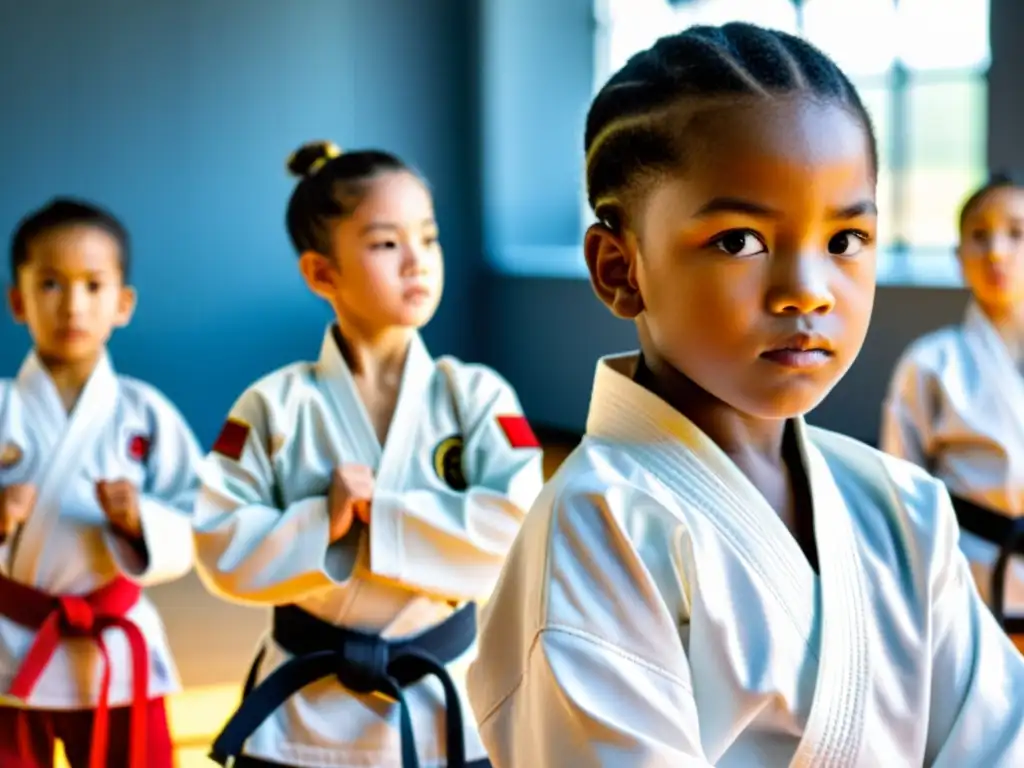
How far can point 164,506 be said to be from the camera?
3305mm

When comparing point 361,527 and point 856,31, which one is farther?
point 856,31

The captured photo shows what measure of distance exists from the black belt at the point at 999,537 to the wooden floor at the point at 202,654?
163 millimetres

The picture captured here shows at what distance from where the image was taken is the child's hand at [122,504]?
3.22m

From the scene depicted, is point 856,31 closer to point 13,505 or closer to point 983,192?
point 983,192

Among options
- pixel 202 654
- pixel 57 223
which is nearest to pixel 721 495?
pixel 57 223

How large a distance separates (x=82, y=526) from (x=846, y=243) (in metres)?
2.34

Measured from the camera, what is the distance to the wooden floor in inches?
164

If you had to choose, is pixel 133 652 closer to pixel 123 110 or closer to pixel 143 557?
pixel 143 557

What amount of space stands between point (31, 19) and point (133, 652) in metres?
5.56

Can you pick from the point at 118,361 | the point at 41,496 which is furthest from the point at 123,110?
the point at 41,496

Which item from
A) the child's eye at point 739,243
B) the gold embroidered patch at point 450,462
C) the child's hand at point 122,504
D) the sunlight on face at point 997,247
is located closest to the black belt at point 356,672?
the gold embroidered patch at point 450,462

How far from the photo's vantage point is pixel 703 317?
132 centimetres

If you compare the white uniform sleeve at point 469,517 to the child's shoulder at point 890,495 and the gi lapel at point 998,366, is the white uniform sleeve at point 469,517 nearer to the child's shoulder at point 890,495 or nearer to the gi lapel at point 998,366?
the child's shoulder at point 890,495

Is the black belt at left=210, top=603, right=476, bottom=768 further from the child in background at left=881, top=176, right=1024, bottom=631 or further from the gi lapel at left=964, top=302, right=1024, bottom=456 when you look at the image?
the gi lapel at left=964, top=302, right=1024, bottom=456
